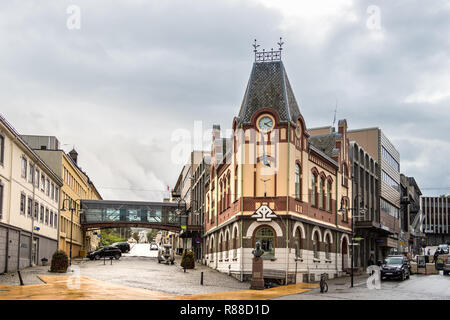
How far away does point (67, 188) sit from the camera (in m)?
71.1

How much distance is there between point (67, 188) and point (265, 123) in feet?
127

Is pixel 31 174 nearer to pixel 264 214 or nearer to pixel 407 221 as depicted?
pixel 264 214

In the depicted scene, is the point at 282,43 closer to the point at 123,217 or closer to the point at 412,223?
the point at 123,217

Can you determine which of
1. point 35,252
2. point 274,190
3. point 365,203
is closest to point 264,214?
point 274,190

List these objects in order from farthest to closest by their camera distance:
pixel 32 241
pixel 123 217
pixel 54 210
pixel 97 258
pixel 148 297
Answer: pixel 123 217 < pixel 97 258 < pixel 54 210 < pixel 32 241 < pixel 148 297

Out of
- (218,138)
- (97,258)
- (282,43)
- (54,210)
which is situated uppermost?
(282,43)

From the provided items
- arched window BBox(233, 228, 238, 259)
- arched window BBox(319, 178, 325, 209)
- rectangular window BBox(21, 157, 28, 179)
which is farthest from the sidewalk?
arched window BBox(319, 178, 325, 209)

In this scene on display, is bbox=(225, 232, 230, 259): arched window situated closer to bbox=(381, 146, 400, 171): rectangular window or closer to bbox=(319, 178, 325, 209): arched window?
bbox=(319, 178, 325, 209): arched window

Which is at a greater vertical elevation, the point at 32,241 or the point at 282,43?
the point at 282,43

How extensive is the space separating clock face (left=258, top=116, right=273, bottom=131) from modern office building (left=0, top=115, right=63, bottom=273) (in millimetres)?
17572
